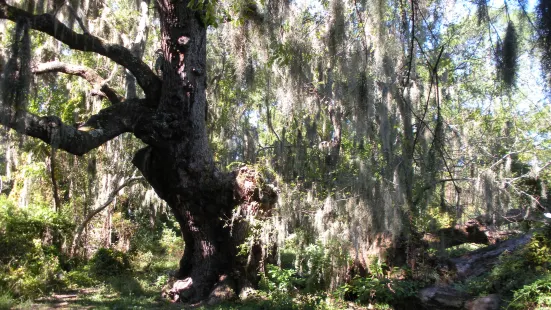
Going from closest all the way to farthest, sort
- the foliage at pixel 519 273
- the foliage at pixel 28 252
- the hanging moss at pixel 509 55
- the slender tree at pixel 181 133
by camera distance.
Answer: the hanging moss at pixel 509 55 < the foliage at pixel 519 273 < the slender tree at pixel 181 133 < the foliage at pixel 28 252

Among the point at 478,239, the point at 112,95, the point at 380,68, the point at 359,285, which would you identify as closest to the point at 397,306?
the point at 359,285

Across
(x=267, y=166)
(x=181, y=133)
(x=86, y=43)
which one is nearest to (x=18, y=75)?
(x=86, y=43)

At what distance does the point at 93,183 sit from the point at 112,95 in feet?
17.3

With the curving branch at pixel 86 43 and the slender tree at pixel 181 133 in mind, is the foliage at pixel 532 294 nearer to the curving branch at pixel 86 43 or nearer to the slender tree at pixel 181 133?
the slender tree at pixel 181 133

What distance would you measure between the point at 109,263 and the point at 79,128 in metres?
5.55

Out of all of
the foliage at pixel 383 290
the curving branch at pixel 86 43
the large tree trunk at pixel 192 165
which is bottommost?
the foliage at pixel 383 290

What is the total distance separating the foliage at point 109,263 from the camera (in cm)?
1003

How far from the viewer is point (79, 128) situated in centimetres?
599

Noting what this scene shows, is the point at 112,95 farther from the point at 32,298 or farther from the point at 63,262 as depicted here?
the point at 63,262

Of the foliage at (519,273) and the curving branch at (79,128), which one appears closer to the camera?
the curving branch at (79,128)

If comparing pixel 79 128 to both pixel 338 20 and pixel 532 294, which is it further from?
pixel 532 294

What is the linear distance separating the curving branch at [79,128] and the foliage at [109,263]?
5.07 metres

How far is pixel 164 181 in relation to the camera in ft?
22.7

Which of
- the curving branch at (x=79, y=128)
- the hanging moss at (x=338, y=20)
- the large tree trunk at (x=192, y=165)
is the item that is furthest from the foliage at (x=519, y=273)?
the curving branch at (x=79, y=128)
